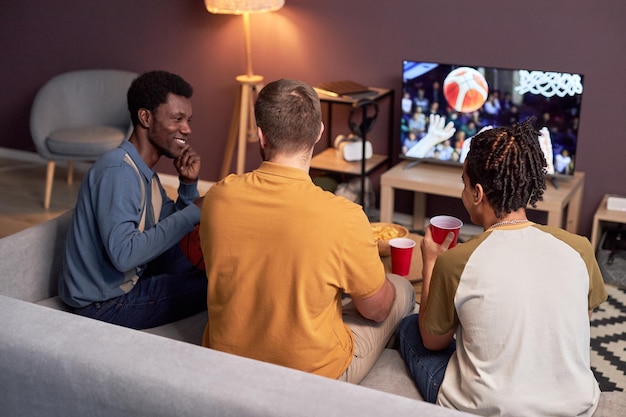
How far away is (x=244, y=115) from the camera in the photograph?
4.69 meters

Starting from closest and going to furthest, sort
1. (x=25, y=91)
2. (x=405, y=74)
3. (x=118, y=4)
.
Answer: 1. (x=405, y=74)
2. (x=118, y=4)
3. (x=25, y=91)

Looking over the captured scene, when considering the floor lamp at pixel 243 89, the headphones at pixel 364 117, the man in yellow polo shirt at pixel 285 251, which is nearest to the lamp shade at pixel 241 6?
the floor lamp at pixel 243 89

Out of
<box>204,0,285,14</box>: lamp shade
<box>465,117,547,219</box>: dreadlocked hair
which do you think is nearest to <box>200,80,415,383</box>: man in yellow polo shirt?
<box>465,117,547,219</box>: dreadlocked hair

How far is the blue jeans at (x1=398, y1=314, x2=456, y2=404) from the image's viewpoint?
205 cm

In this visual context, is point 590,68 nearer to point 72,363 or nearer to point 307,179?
point 307,179

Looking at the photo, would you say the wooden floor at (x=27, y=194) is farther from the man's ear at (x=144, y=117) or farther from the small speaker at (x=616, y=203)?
the small speaker at (x=616, y=203)

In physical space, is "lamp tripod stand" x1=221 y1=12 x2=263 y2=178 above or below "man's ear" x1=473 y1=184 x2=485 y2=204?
below

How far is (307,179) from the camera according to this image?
6.40ft

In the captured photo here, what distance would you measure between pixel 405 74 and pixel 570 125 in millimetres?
871

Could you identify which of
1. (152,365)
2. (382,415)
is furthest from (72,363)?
(382,415)

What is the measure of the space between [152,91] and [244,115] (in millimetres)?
2087

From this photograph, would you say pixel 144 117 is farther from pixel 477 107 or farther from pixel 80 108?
pixel 80 108

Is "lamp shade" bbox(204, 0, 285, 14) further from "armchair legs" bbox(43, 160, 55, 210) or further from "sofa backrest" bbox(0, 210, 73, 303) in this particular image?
"sofa backrest" bbox(0, 210, 73, 303)

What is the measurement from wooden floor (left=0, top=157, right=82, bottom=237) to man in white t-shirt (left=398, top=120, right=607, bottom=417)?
3262mm
